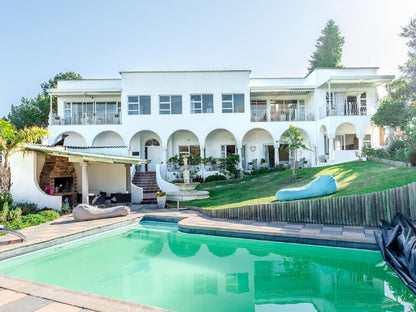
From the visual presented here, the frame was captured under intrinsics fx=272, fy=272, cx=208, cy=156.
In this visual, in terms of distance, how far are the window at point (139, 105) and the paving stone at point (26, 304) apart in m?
16.8

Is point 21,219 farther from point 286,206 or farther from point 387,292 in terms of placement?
point 387,292

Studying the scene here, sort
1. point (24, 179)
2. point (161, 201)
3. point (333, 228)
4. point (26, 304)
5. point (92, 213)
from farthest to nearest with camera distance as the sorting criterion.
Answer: point (161, 201), point (24, 179), point (92, 213), point (333, 228), point (26, 304)

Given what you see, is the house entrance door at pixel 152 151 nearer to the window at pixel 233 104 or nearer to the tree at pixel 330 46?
the window at pixel 233 104

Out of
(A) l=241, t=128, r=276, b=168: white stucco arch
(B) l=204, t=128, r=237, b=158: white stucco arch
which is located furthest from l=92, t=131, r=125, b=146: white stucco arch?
(A) l=241, t=128, r=276, b=168: white stucco arch

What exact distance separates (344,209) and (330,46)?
1184 inches

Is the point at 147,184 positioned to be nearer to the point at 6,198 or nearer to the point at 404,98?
the point at 6,198

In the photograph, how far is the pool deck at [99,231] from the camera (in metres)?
3.43

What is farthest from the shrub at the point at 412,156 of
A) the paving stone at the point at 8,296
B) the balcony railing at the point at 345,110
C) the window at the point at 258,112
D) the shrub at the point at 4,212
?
the shrub at the point at 4,212

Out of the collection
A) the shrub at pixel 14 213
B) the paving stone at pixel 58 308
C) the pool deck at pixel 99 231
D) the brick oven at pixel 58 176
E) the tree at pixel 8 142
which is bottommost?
the pool deck at pixel 99 231

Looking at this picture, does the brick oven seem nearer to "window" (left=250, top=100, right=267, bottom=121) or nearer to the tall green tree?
"window" (left=250, top=100, right=267, bottom=121)

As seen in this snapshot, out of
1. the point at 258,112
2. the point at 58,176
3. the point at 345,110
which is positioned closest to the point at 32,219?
the point at 58,176

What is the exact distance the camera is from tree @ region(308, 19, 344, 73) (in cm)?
3147

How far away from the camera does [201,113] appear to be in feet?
64.2

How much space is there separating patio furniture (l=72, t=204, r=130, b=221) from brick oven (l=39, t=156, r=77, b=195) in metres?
3.37
